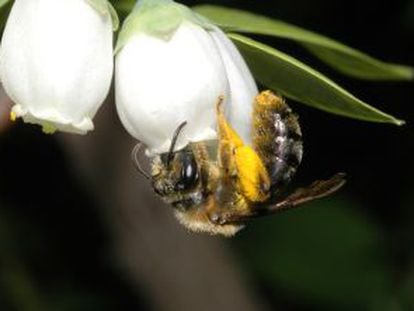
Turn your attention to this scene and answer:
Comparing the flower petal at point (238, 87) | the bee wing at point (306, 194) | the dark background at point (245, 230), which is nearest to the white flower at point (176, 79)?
the flower petal at point (238, 87)

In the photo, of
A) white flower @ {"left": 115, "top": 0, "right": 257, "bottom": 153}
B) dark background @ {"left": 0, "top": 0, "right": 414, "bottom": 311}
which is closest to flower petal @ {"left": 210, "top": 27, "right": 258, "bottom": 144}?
white flower @ {"left": 115, "top": 0, "right": 257, "bottom": 153}

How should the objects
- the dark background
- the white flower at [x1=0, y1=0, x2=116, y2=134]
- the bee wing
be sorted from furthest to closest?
the dark background, the bee wing, the white flower at [x1=0, y1=0, x2=116, y2=134]

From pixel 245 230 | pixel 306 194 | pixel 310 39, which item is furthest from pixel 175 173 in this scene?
pixel 245 230

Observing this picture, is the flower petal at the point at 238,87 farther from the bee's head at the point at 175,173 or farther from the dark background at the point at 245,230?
the dark background at the point at 245,230

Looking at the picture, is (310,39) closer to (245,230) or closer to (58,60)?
(58,60)

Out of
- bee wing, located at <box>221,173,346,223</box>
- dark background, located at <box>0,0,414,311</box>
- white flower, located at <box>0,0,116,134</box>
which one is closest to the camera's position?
white flower, located at <box>0,0,116,134</box>

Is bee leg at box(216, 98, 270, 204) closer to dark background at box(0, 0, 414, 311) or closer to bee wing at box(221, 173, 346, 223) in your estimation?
bee wing at box(221, 173, 346, 223)

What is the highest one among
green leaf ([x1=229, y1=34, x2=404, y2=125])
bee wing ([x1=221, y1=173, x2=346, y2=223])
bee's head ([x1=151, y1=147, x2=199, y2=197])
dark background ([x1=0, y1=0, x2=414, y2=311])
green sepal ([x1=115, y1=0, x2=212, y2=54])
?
green sepal ([x1=115, y1=0, x2=212, y2=54])

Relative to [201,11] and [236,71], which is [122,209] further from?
[236,71]
